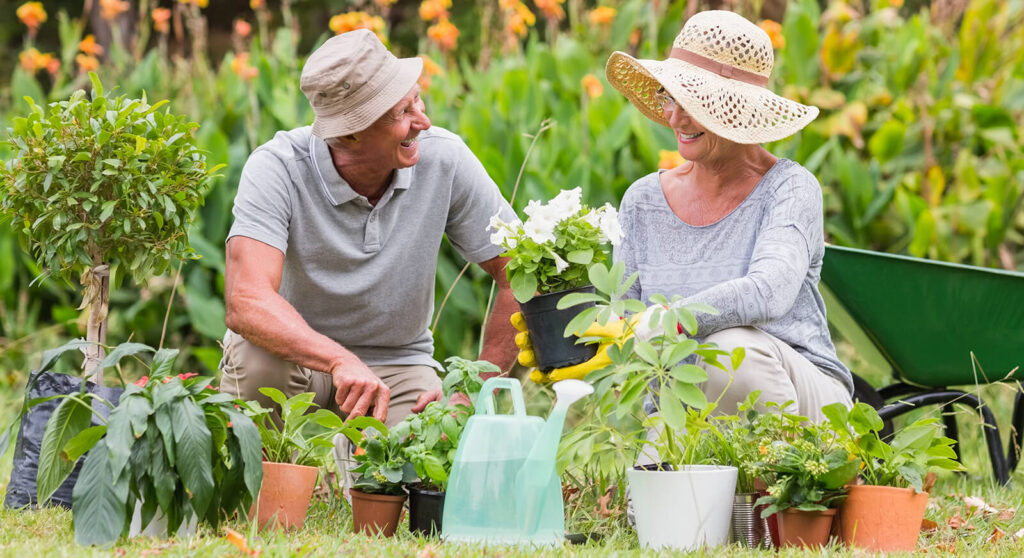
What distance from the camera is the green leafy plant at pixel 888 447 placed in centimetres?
197

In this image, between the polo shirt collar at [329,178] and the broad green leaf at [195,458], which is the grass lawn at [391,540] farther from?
the polo shirt collar at [329,178]

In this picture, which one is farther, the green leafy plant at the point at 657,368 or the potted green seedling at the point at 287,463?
the potted green seedling at the point at 287,463

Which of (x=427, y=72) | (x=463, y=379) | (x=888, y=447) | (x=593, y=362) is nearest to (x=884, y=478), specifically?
(x=888, y=447)

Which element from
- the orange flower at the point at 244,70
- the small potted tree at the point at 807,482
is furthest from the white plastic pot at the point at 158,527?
the orange flower at the point at 244,70

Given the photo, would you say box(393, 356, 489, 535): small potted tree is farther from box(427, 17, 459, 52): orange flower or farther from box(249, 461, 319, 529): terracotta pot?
box(427, 17, 459, 52): orange flower

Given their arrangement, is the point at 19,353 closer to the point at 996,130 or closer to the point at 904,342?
the point at 904,342

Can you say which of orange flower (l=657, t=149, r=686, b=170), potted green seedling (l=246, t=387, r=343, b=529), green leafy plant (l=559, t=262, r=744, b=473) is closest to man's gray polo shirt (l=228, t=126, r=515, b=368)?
potted green seedling (l=246, t=387, r=343, b=529)

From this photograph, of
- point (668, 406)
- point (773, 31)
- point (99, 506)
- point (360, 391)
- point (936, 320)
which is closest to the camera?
point (99, 506)

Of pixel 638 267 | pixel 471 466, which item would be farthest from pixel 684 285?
pixel 471 466

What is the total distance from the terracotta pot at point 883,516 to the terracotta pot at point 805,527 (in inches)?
2.0

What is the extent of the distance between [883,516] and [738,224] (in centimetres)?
75

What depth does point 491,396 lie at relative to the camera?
203 centimetres

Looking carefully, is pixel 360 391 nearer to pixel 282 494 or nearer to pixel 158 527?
pixel 282 494

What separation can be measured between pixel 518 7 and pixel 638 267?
8.76 ft
